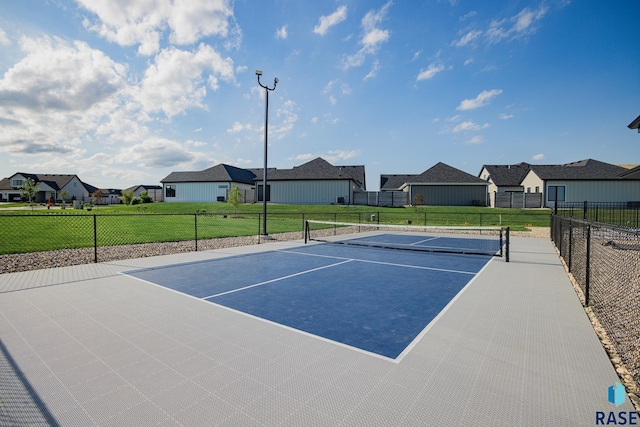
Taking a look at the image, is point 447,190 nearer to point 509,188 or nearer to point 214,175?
point 509,188

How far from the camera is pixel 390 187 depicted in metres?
59.2

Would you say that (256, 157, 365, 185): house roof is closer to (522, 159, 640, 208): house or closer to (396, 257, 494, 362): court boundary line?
(522, 159, 640, 208): house

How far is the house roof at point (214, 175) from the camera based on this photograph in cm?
4559

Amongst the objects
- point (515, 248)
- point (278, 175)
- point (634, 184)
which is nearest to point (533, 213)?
point (634, 184)

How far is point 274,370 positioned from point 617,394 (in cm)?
308

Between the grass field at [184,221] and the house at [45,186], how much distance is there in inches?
1477

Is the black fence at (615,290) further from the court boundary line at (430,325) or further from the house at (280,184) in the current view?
the house at (280,184)

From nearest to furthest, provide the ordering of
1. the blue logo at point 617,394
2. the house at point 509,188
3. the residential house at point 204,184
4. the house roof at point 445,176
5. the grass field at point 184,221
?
the blue logo at point 617,394, the grass field at point 184,221, the house at point 509,188, the house roof at point 445,176, the residential house at point 204,184

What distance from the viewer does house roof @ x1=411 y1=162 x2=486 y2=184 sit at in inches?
1502

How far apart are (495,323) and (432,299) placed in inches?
51.2

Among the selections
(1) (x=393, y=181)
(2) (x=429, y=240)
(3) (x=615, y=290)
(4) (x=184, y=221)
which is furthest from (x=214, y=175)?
(3) (x=615, y=290)

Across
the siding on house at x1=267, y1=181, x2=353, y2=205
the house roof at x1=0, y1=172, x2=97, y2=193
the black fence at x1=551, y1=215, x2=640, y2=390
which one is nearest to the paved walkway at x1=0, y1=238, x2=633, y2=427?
the black fence at x1=551, y1=215, x2=640, y2=390

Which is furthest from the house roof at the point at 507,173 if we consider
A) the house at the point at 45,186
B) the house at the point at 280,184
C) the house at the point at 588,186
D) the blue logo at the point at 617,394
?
the house at the point at 45,186

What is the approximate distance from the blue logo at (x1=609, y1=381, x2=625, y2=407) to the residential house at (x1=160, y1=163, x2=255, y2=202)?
147ft
